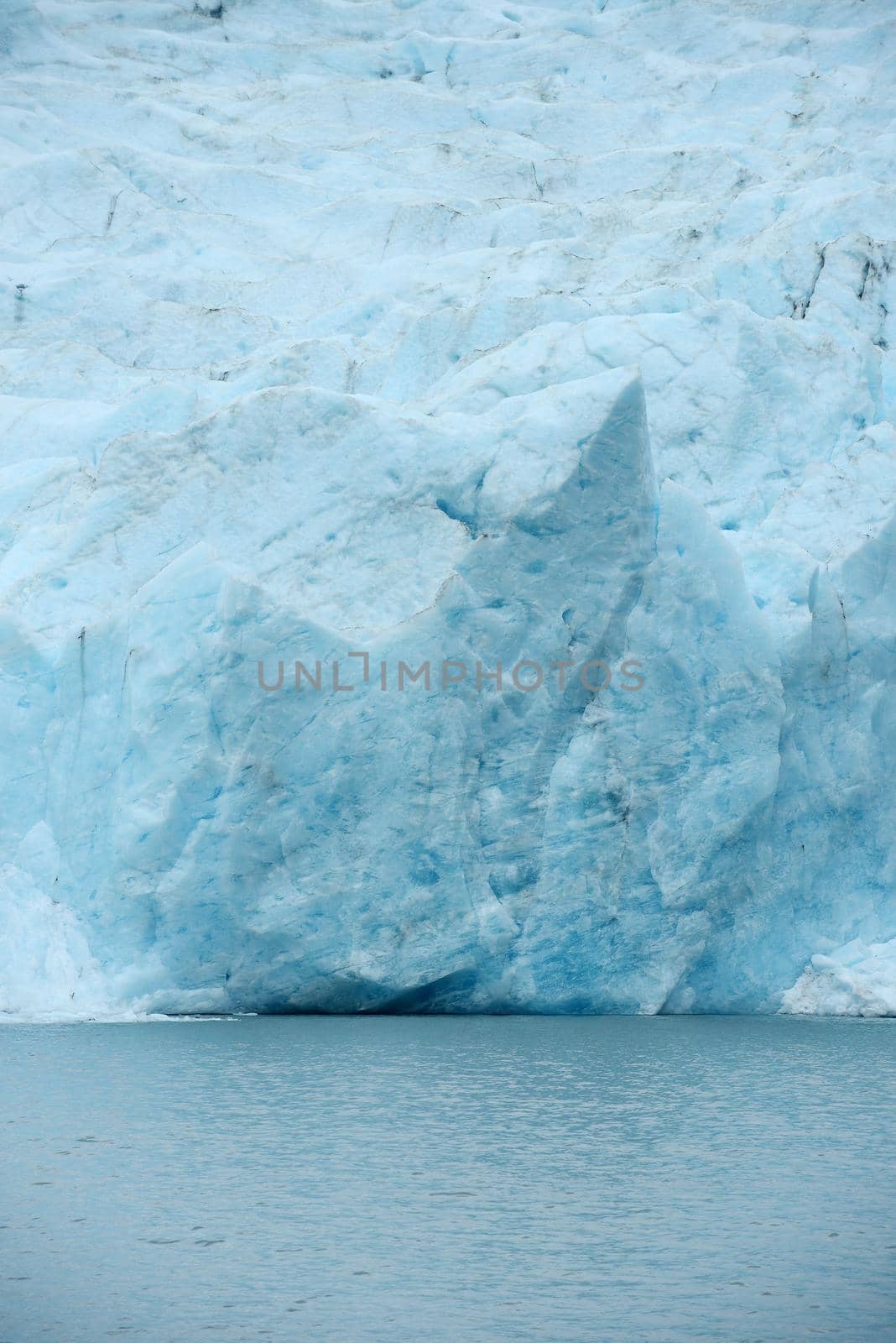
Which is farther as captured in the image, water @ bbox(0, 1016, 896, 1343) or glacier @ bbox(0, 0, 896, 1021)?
glacier @ bbox(0, 0, 896, 1021)

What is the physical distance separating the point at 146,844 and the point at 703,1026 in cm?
426

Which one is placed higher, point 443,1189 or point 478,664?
point 478,664

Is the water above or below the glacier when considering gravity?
below

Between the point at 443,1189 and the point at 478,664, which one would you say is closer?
the point at 443,1189

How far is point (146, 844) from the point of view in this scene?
1205 cm

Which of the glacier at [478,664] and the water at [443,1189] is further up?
the glacier at [478,664]

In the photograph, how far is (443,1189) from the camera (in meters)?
7.15

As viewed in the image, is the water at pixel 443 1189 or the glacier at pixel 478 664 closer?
the water at pixel 443 1189

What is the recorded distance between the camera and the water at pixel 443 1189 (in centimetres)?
552

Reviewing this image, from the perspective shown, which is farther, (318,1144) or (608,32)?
(608,32)

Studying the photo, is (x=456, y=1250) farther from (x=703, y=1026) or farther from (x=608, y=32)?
(x=608, y=32)

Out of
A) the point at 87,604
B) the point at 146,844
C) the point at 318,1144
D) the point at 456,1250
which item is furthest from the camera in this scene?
the point at 87,604

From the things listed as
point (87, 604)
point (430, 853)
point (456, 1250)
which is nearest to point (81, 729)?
point (87, 604)

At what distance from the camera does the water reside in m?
5.52
